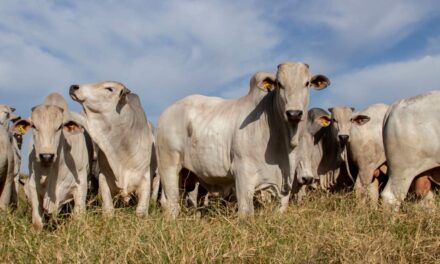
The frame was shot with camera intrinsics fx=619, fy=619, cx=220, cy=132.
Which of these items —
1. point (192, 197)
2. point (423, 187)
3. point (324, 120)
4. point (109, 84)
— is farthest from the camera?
point (324, 120)

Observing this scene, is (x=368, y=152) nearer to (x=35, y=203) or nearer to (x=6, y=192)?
(x=35, y=203)

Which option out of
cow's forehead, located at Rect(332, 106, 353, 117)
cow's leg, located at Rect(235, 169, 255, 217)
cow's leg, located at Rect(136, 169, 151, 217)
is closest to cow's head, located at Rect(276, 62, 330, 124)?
cow's leg, located at Rect(235, 169, 255, 217)

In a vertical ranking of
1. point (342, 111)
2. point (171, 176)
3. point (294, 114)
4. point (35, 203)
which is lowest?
point (35, 203)

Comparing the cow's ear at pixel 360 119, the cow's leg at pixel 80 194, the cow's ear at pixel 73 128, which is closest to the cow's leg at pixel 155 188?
the cow's leg at pixel 80 194

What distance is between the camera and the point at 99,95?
8.94 meters

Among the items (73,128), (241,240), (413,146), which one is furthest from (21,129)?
(413,146)

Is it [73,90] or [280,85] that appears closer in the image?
[280,85]

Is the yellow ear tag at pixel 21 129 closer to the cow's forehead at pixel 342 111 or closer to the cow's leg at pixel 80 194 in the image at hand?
the cow's leg at pixel 80 194

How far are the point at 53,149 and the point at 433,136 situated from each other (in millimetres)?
4926

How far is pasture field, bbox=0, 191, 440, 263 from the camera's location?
532cm

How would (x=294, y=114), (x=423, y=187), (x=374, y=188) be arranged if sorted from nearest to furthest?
(x=294, y=114) < (x=423, y=187) < (x=374, y=188)

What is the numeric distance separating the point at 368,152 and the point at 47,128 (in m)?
5.78

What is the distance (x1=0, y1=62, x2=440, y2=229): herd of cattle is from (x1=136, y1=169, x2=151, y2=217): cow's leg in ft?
0.07

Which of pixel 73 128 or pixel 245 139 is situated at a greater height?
pixel 73 128
